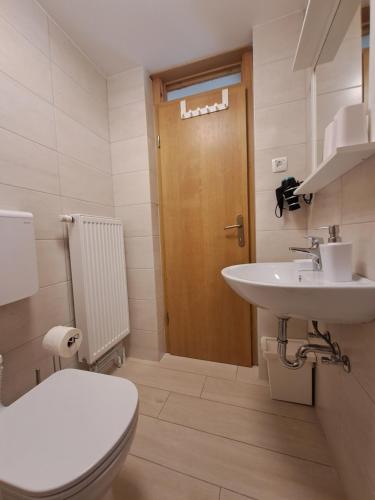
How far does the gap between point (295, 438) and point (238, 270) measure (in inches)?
33.5

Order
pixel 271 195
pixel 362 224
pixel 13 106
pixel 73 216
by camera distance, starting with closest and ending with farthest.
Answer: pixel 362 224, pixel 13 106, pixel 73 216, pixel 271 195

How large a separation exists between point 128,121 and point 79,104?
0.33m

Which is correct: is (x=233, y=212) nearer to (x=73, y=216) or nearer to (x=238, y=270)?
(x=238, y=270)

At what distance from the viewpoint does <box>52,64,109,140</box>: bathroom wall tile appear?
119 centimetres

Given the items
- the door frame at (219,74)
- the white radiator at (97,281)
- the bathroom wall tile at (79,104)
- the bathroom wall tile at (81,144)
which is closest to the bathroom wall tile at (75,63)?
the bathroom wall tile at (79,104)

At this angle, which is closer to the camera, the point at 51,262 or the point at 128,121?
the point at 51,262

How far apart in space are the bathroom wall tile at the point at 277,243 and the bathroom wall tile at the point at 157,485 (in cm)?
110

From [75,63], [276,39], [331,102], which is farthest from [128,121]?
[331,102]

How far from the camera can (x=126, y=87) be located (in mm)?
1533

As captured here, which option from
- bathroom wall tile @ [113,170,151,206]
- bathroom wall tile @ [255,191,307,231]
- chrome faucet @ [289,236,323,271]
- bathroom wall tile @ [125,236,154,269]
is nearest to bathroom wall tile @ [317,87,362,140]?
bathroom wall tile @ [255,191,307,231]

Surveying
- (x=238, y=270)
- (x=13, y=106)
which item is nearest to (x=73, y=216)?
(x=13, y=106)

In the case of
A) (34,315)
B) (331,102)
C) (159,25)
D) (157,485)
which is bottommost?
(157,485)

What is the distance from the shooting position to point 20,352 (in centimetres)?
97

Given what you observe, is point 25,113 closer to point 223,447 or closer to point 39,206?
point 39,206
